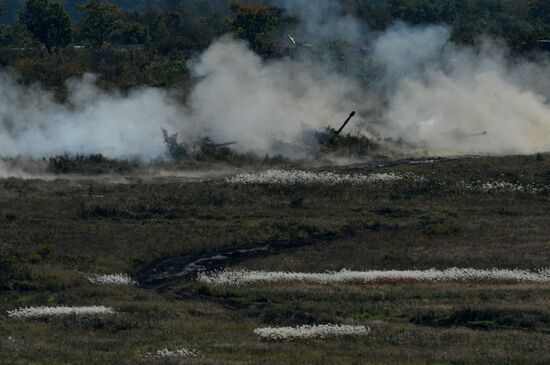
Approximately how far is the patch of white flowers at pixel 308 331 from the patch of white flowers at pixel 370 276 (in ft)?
30.3

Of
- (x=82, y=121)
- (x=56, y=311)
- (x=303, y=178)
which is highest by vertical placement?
(x=82, y=121)

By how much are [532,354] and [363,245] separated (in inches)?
861

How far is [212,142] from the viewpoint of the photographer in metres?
84.9

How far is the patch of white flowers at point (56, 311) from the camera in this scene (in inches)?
1683

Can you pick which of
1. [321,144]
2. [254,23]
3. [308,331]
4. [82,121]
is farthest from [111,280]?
[254,23]

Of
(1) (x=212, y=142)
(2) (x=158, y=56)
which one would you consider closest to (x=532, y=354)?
(1) (x=212, y=142)

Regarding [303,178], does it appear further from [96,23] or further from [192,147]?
[96,23]

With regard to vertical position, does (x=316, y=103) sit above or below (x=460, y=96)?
below

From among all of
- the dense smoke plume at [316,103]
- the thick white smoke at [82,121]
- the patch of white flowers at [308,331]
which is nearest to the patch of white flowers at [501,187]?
the dense smoke plume at [316,103]

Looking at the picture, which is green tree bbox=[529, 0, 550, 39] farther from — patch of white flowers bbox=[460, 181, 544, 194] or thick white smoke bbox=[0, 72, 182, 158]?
patch of white flowers bbox=[460, 181, 544, 194]

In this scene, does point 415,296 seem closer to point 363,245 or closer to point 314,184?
point 363,245

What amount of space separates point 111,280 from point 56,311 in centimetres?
694

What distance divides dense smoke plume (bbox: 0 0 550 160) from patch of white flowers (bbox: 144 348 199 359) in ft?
141

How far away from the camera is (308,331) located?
39.9 meters
